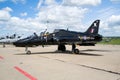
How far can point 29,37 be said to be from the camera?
750 inches

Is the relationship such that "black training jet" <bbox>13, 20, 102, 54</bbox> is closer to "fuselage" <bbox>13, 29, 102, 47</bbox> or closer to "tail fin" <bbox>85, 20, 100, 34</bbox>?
"fuselage" <bbox>13, 29, 102, 47</bbox>

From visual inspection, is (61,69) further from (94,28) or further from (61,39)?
(94,28)

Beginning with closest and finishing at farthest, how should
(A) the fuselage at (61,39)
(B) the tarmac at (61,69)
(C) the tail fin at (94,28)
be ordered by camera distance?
(B) the tarmac at (61,69)
(A) the fuselage at (61,39)
(C) the tail fin at (94,28)

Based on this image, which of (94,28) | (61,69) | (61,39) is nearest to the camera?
(61,69)

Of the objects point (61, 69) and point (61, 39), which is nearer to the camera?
point (61, 69)

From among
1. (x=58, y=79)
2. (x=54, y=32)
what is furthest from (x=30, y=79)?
(x=54, y=32)

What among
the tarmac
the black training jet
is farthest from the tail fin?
the tarmac

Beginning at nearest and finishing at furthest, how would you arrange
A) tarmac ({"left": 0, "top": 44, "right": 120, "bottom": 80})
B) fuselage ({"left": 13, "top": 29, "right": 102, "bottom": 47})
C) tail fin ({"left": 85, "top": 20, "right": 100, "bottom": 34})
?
tarmac ({"left": 0, "top": 44, "right": 120, "bottom": 80}), fuselage ({"left": 13, "top": 29, "right": 102, "bottom": 47}), tail fin ({"left": 85, "top": 20, "right": 100, "bottom": 34})

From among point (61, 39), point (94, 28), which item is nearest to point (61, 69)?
point (61, 39)

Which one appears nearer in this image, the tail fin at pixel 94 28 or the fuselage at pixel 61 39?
the fuselage at pixel 61 39

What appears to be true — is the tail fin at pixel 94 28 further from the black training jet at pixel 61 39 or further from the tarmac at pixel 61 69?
the tarmac at pixel 61 69

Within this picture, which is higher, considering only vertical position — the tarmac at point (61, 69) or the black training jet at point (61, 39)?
the black training jet at point (61, 39)

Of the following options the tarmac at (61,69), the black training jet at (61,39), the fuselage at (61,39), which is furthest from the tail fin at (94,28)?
the tarmac at (61,69)

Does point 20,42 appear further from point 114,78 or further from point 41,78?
point 114,78
